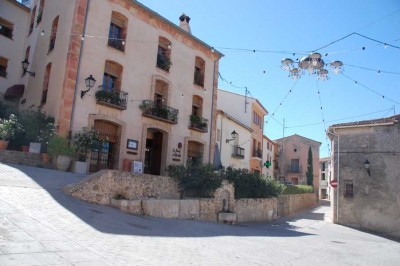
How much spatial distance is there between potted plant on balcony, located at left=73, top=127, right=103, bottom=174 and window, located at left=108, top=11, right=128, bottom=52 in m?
4.86

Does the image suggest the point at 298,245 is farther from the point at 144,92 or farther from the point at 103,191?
the point at 144,92

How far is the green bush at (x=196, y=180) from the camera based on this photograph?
45.0 ft

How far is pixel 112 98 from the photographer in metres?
15.7

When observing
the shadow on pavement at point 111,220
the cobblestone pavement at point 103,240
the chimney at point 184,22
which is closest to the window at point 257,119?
the chimney at point 184,22

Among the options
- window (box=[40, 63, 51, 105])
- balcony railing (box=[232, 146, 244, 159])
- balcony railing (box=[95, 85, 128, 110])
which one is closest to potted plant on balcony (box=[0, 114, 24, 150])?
window (box=[40, 63, 51, 105])

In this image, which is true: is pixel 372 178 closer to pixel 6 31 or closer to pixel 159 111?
pixel 159 111

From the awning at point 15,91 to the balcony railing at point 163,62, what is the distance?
786 cm

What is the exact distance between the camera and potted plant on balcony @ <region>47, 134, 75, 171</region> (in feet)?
43.0

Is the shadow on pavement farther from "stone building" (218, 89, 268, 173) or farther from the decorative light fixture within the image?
"stone building" (218, 89, 268, 173)

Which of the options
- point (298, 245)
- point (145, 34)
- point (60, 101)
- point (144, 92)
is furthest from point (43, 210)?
point (145, 34)

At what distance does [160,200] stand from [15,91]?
12.6 metres

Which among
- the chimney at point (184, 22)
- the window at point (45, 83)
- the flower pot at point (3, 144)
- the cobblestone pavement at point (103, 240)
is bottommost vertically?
the cobblestone pavement at point (103, 240)

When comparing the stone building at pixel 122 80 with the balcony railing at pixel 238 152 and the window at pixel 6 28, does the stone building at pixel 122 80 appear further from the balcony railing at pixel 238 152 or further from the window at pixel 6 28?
the balcony railing at pixel 238 152

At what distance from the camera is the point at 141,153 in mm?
17078
